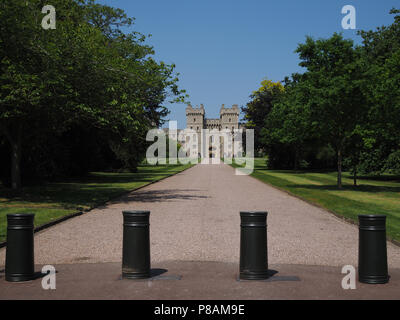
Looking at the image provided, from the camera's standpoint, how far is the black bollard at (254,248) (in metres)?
6.52

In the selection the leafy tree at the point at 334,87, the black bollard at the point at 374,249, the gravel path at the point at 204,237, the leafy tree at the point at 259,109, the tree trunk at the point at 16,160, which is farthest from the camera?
the leafy tree at the point at 259,109

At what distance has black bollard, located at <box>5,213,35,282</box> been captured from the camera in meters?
6.51

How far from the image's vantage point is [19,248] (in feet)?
21.4

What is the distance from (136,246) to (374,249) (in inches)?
125

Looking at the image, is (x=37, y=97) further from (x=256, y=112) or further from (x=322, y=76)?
(x=256, y=112)

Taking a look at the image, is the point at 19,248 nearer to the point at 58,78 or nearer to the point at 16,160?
the point at 58,78

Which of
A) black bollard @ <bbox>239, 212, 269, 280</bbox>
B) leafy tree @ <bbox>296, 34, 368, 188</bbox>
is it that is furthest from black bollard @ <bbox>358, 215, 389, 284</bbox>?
leafy tree @ <bbox>296, 34, 368, 188</bbox>

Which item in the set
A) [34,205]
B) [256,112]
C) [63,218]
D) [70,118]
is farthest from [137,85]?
[256,112]

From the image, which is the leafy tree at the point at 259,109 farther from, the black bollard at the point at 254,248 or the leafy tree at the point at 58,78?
the black bollard at the point at 254,248

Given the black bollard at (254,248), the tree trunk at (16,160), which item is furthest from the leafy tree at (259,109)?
the black bollard at (254,248)

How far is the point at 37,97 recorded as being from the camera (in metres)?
15.7

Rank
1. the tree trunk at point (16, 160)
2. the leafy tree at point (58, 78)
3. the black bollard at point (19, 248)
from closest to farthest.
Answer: the black bollard at point (19, 248), the leafy tree at point (58, 78), the tree trunk at point (16, 160)

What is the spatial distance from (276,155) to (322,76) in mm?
40368

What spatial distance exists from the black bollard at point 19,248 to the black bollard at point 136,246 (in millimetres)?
1322
